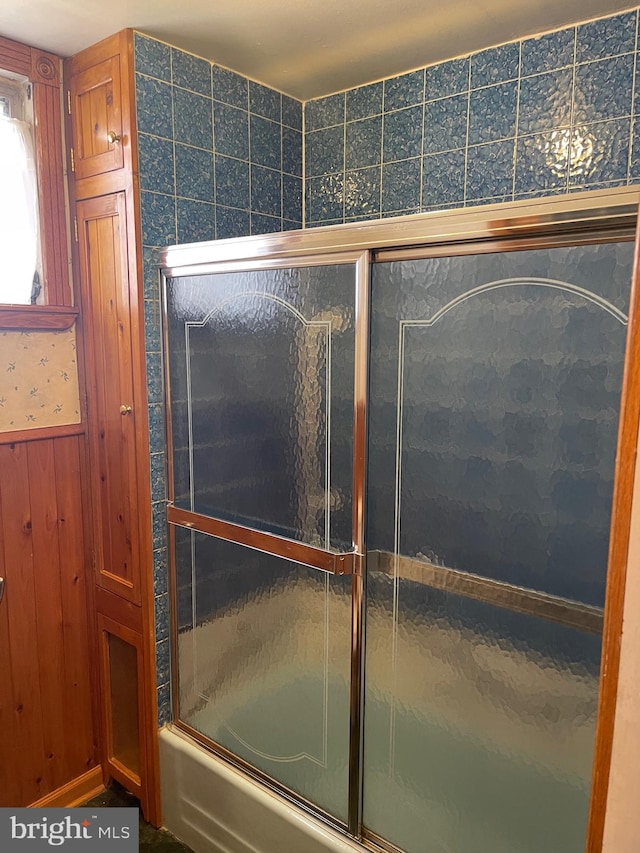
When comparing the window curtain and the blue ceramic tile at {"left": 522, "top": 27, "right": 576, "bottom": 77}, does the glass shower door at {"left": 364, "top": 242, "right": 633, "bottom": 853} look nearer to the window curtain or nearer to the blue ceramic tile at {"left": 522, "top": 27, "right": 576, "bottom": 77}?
the blue ceramic tile at {"left": 522, "top": 27, "right": 576, "bottom": 77}

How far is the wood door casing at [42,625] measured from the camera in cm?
189

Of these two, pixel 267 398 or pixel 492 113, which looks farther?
pixel 492 113

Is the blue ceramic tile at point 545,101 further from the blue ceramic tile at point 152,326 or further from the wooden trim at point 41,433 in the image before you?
the wooden trim at point 41,433

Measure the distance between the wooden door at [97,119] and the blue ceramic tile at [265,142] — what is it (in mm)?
461

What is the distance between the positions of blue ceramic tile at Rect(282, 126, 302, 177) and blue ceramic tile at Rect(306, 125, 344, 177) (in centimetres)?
3

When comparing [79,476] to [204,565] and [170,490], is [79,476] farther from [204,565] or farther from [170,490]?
[204,565]

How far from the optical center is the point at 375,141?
6.75ft

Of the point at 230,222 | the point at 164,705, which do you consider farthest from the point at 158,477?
the point at 230,222


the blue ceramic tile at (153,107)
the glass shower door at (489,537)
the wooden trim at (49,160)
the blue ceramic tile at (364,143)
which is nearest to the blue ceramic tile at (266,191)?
the blue ceramic tile at (364,143)

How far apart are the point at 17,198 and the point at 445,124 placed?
4.16 ft

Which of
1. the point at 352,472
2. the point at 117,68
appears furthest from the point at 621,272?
the point at 117,68

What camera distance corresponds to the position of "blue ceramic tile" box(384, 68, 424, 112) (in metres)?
1.93

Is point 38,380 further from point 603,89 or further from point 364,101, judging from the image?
point 603,89

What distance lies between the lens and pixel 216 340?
1722 mm
